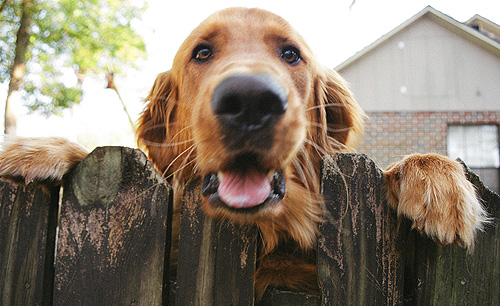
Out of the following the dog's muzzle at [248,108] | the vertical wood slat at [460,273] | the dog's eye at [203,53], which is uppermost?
the dog's eye at [203,53]

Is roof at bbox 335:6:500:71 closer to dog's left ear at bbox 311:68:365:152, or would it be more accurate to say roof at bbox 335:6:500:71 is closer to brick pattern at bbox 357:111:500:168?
brick pattern at bbox 357:111:500:168

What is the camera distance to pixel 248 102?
139 cm

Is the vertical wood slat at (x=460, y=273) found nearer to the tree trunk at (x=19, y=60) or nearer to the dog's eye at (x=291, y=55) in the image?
the dog's eye at (x=291, y=55)

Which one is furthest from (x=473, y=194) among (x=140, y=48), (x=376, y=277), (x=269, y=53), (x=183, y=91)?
(x=140, y=48)

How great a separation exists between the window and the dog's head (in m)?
13.5

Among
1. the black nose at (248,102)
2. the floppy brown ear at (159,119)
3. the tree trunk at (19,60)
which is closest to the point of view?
the black nose at (248,102)

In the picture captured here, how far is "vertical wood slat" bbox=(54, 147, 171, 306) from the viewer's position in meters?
1.48

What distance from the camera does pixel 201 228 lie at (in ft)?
5.01

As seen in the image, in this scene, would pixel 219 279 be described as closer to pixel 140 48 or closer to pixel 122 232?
pixel 122 232

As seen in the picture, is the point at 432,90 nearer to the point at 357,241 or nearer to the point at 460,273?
the point at 460,273

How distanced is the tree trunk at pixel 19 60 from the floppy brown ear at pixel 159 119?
12.0 m

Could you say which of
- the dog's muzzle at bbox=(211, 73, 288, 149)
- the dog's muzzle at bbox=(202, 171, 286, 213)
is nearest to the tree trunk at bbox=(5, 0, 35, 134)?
the dog's muzzle at bbox=(202, 171, 286, 213)

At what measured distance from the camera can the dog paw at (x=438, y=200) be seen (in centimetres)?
142

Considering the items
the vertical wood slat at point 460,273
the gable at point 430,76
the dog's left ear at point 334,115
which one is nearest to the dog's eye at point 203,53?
the dog's left ear at point 334,115
